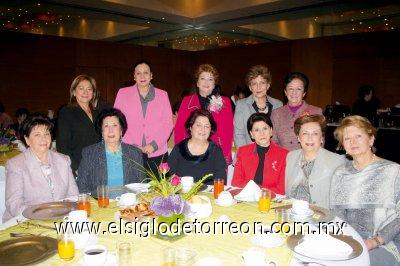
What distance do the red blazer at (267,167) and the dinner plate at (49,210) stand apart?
143 cm

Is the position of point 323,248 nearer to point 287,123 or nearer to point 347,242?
point 347,242

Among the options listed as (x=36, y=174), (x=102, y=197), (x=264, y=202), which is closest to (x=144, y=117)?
(x=36, y=174)

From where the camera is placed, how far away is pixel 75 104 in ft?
11.4

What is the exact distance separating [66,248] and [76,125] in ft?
6.80

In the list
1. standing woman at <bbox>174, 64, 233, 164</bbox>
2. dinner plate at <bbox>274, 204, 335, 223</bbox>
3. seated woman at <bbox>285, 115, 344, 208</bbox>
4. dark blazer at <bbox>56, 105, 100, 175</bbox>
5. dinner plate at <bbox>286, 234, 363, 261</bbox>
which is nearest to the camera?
dinner plate at <bbox>286, 234, 363, 261</bbox>

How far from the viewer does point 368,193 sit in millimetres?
2213

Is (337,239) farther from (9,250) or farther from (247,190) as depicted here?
(9,250)

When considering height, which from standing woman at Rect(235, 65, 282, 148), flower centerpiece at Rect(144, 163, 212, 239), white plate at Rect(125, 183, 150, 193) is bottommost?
white plate at Rect(125, 183, 150, 193)

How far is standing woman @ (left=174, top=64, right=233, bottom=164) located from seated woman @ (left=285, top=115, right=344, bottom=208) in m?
1.16

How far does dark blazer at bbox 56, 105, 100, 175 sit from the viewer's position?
133 inches

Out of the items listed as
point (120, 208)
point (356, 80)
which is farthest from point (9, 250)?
point (356, 80)

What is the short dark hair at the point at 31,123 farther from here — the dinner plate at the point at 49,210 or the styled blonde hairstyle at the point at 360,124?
the styled blonde hairstyle at the point at 360,124

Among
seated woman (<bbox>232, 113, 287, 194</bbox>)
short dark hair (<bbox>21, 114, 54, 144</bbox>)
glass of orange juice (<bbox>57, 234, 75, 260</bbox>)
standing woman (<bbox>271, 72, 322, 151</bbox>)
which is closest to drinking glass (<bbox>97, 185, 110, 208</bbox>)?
glass of orange juice (<bbox>57, 234, 75, 260</bbox>)

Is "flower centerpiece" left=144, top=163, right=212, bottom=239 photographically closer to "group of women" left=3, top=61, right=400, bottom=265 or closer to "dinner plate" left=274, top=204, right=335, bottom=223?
"dinner plate" left=274, top=204, right=335, bottom=223
